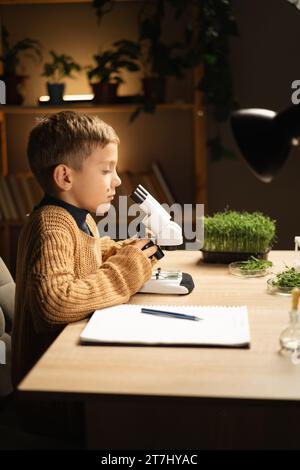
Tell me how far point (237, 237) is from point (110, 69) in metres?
1.60

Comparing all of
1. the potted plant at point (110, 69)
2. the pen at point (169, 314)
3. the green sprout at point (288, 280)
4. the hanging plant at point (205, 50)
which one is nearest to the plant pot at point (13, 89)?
the potted plant at point (110, 69)

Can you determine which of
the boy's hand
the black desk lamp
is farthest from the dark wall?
the black desk lamp

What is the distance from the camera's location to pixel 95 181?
1.65 m

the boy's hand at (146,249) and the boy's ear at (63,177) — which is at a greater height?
the boy's ear at (63,177)

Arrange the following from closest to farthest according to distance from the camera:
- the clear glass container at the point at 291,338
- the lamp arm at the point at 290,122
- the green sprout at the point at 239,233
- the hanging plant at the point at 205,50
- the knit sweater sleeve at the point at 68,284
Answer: the lamp arm at the point at 290,122
the clear glass container at the point at 291,338
the knit sweater sleeve at the point at 68,284
the green sprout at the point at 239,233
the hanging plant at the point at 205,50

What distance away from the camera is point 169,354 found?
1242 mm

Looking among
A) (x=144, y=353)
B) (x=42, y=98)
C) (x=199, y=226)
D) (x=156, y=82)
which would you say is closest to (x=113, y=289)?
(x=144, y=353)

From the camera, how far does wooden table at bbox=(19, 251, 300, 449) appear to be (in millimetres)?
1072

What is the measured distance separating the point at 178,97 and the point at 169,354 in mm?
2509

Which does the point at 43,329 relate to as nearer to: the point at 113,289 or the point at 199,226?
the point at 113,289

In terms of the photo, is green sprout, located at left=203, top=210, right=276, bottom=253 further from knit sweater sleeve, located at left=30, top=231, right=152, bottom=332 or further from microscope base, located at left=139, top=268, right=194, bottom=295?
knit sweater sleeve, located at left=30, top=231, right=152, bottom=332

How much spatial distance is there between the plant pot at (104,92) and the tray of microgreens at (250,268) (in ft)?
5.36

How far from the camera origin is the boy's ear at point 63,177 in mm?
1618

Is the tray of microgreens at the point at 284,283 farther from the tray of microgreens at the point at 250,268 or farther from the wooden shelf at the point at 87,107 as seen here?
the wooden shelf at the point at 87,107
